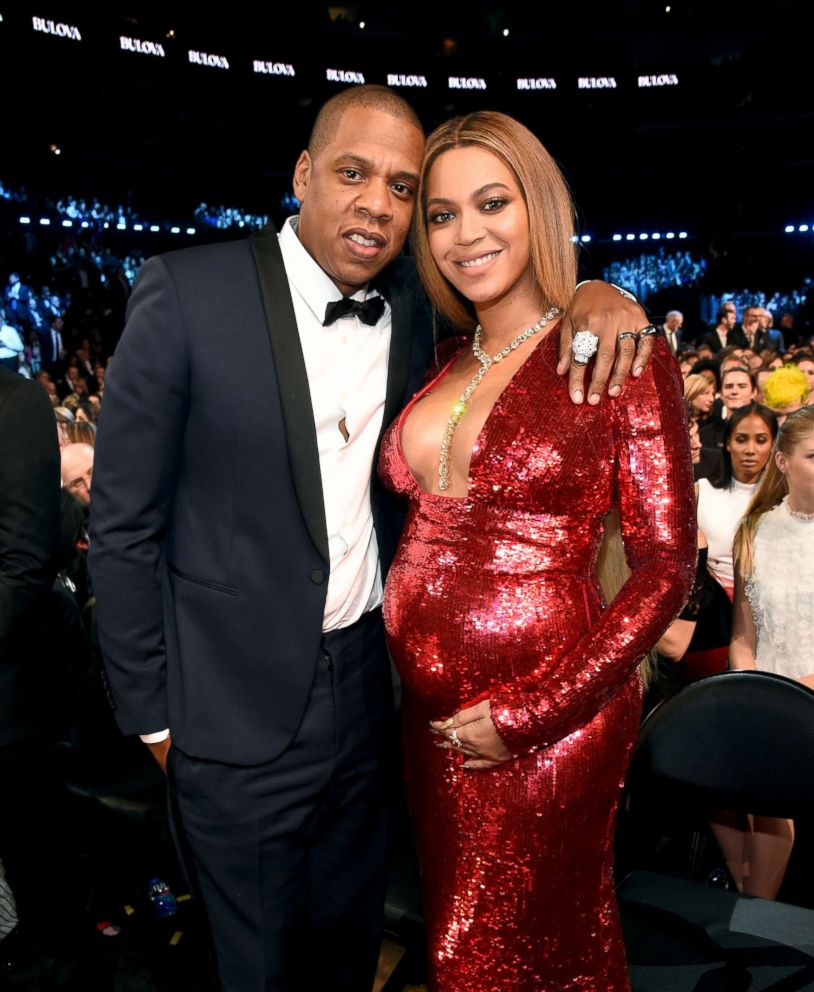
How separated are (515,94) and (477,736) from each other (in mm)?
17219

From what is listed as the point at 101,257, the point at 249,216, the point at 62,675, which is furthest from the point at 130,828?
the point at 249,216

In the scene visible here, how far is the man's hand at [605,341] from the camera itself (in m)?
1.39

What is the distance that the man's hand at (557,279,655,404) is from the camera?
4.55 ft

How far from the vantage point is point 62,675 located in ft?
7.47

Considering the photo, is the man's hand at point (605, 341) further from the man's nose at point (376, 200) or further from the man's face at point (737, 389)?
the man's face at point (737, 389)

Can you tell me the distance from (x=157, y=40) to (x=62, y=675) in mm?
13257

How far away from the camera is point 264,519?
4.96 ft

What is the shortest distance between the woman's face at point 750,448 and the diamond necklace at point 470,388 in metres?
2.56

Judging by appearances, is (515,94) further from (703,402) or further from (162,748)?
(162,748)

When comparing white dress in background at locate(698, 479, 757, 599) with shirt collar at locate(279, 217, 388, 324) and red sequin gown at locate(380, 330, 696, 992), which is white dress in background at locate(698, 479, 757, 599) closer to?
red sequin gown at locate(380, 330, 696, 992)

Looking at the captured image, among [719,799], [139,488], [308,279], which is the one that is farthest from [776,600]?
[139,488]

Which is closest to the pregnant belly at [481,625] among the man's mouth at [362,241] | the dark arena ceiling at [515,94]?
the man's mouth at [362,241]

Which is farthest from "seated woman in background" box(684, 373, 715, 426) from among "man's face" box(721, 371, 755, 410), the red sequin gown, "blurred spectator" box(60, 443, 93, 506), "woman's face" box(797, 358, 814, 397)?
the red sequin gown

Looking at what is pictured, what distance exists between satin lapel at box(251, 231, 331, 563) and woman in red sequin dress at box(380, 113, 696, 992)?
0.46 ft
